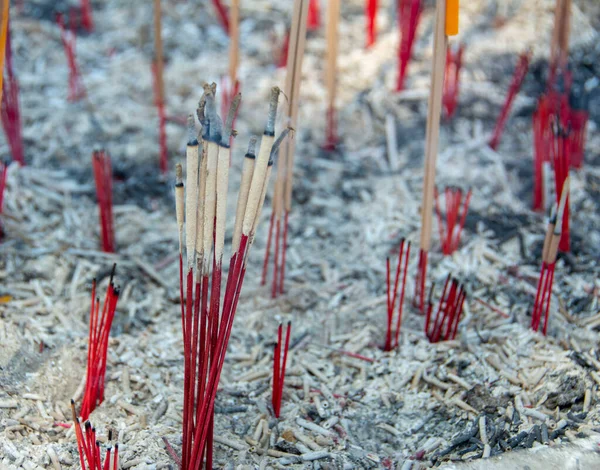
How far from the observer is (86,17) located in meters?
3.87

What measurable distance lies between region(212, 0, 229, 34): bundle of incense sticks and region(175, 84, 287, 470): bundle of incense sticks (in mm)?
2475

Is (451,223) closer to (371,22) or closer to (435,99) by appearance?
(435,99)

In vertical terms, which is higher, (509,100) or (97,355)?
(509,100)

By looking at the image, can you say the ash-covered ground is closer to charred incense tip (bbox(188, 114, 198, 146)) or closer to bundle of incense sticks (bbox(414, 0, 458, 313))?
bundle of incense sticks (bbox(414, 0, 458, 313))

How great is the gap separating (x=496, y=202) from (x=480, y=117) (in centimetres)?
61

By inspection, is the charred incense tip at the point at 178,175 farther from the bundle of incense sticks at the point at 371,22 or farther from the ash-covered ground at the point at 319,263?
the bundle of incense sticks at the point at 371,22

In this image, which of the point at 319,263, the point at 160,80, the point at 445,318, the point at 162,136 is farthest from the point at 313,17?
the point at 445,318

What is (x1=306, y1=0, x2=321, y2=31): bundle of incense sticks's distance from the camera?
3795 millimetres

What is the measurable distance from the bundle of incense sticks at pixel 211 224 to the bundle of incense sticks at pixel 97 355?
1.04 ft

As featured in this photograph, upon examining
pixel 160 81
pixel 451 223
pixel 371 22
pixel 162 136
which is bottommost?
pixel 451 223

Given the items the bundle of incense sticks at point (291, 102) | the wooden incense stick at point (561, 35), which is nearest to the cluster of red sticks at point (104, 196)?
the bundle of incense sticks at point (291, 102)

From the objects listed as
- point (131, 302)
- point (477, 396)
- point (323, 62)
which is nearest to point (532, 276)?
point (477, 396)

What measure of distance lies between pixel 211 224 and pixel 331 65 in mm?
1738

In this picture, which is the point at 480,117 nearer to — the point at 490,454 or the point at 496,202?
the point at 496,202
